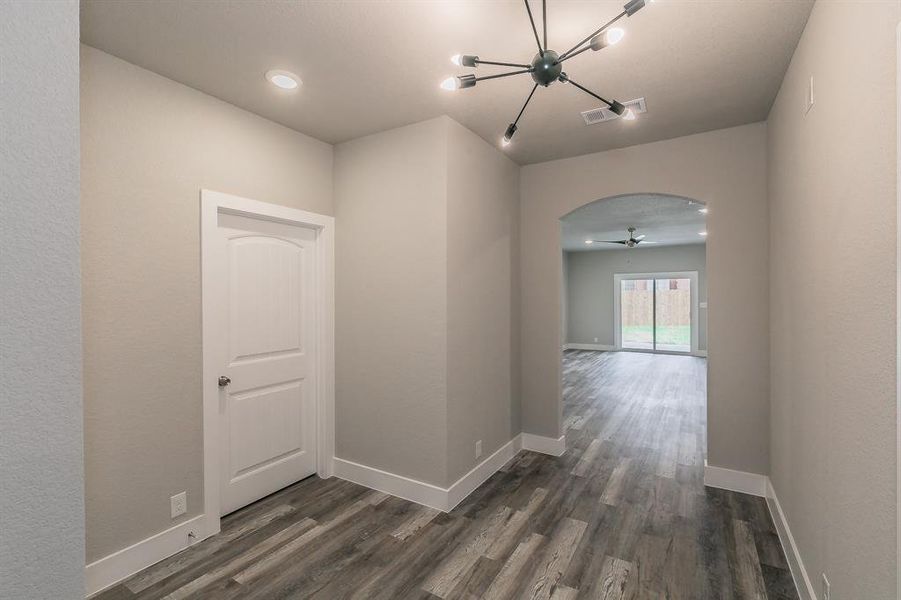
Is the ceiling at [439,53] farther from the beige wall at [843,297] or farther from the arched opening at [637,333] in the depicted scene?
the arched opening at [637,333]

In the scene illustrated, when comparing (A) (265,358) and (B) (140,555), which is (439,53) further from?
(B) (140,555)

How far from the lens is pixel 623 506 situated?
9.59 ft

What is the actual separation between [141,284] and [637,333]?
442 inches

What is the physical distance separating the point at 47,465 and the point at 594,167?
382 centimetres

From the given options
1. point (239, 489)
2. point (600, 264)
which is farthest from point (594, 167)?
point (600, 264)

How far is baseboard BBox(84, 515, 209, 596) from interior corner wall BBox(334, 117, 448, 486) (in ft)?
3.78

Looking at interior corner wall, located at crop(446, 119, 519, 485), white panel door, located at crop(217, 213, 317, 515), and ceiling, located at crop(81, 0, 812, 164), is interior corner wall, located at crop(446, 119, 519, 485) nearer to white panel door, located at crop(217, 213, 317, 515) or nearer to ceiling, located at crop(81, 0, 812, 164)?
ceiling, located at crop(81, 0, 812, 164)

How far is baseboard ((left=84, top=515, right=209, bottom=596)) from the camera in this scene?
2.08 metres

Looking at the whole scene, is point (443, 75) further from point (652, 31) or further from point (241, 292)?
point (241, 292)

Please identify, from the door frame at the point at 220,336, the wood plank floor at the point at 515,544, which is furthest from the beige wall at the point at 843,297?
the door frame at the point at 220,336

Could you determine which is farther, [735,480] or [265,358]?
[735,480]

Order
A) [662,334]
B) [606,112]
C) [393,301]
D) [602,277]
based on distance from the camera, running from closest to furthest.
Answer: [606,112], [393,301], [662,334], [602,277]

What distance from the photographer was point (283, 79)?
7.93 ft

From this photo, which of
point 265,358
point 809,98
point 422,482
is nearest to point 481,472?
point 422,482
